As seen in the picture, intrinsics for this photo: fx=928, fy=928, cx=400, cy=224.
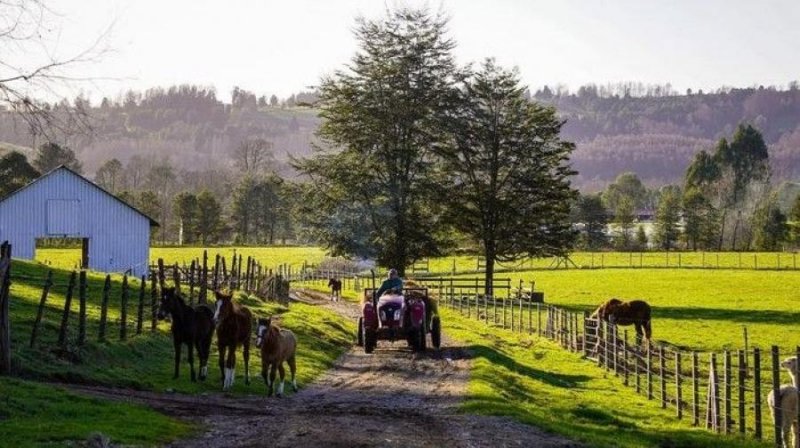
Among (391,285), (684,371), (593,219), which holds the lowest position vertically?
(684,371)

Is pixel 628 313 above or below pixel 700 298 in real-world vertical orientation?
above

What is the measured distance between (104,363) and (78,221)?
33.1m

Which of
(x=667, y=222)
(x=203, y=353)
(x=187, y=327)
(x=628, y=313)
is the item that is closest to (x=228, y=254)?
(x=667, y=222)

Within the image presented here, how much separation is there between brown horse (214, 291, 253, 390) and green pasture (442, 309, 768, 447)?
4924 millimetres

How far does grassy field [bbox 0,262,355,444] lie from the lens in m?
13.6

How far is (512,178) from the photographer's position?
5928 centimetres

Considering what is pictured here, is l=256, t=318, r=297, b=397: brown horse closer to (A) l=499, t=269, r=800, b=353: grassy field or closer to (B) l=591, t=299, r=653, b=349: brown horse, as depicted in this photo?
(B) l=591, t=299, r=653, b=349: brown horse

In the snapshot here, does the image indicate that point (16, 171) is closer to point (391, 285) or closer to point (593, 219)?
point (391, 285)

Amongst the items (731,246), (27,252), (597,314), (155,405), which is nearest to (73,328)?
(155,405)

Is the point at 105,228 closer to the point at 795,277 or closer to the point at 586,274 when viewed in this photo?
the point at 586,274

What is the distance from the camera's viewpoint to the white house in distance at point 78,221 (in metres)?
49.3

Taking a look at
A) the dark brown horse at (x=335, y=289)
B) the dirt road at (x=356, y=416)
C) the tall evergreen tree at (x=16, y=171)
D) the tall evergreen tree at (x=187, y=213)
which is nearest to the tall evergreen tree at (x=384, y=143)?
the dark brown horse at (x=335, y=289)

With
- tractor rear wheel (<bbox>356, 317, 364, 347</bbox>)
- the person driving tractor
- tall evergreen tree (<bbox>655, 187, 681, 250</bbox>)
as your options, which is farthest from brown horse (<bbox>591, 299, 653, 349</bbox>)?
tall evergreen tree (<bbox>655, 187, 681, 250</bbox>)

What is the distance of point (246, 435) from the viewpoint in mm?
13586
